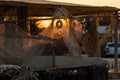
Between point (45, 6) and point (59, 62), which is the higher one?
point (45, 6)

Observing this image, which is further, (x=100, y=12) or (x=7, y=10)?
(x=100, y=12)

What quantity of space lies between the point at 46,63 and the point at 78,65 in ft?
3.92

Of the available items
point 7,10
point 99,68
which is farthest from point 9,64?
point 7,10

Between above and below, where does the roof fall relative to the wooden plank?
above

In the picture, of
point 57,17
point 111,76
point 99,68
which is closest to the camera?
point 57,17

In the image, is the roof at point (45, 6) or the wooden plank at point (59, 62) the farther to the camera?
the roof at point (45, 6)

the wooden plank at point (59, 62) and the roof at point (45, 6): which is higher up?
the roof at point (45, 6)

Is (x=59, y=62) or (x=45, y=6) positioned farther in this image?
(x=45, y=6)

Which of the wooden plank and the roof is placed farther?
the roof

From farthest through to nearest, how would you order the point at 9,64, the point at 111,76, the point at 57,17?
the point at 111,76 → the point at 57,17 → the point at 9,64

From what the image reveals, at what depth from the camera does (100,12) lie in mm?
16984

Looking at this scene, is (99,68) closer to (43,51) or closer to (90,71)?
(90,71)

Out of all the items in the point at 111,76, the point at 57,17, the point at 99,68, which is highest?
the point at 57,17

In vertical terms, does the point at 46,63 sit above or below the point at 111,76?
above
